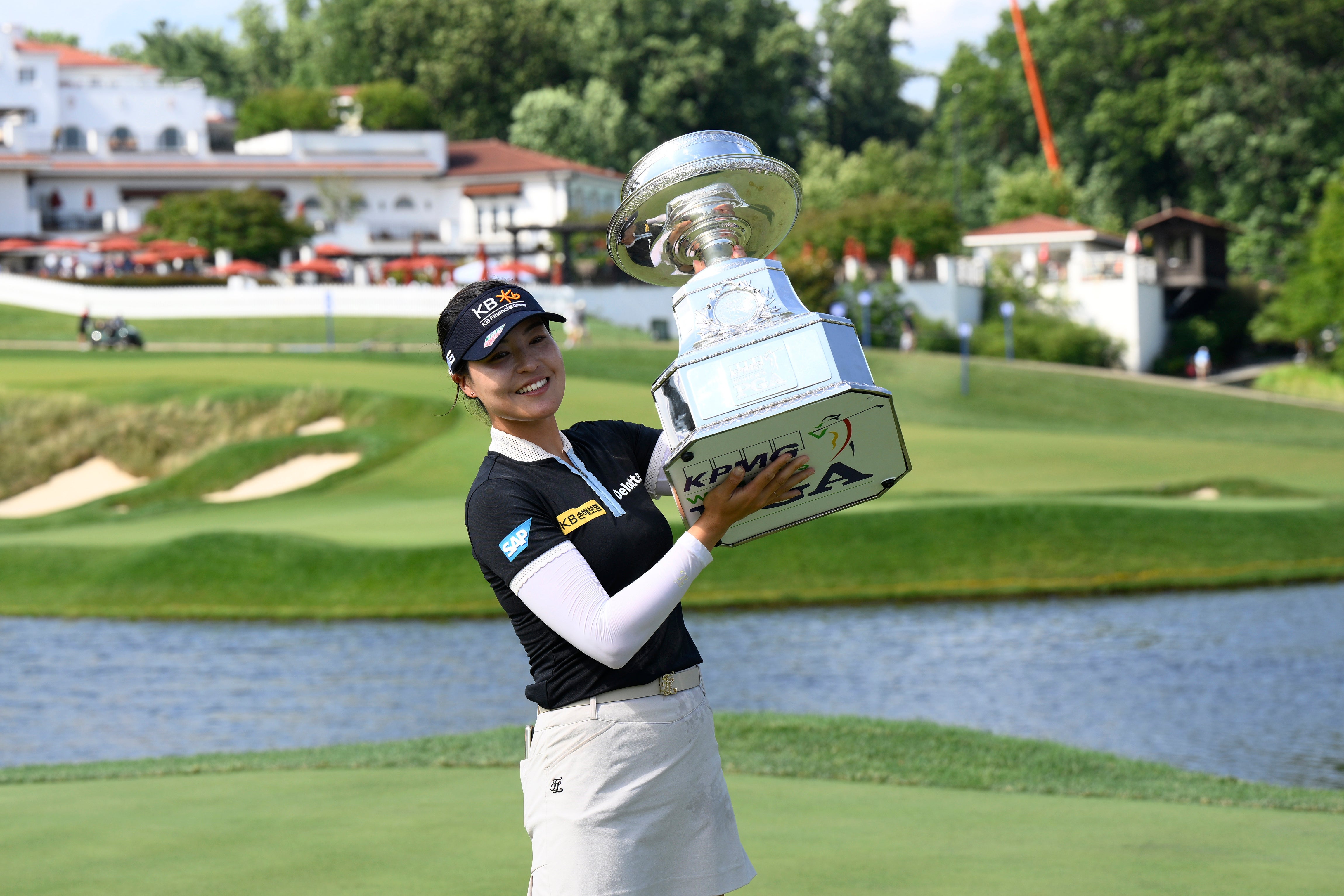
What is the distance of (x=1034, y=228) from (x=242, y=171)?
43.3 metres

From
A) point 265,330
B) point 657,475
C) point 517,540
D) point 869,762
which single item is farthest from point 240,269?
point 517,540

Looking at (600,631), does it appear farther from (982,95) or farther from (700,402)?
(982,95)

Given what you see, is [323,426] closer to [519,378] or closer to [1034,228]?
[519,378]

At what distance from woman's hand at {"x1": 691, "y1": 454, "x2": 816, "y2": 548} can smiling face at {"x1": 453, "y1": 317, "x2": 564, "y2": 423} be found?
53cm

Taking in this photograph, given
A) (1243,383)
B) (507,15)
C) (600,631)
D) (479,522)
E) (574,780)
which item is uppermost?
(507,15)

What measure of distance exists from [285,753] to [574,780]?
286 inches

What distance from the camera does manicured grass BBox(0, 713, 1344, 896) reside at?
5.94 metres

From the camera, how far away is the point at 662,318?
58.5 metres

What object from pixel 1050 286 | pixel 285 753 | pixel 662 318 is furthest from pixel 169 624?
pixel 1050 286

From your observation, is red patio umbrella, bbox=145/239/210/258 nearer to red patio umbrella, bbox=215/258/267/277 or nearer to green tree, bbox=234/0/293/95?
red patio umbrella, bbox=215/258/267/277

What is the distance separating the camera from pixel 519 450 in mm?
3703

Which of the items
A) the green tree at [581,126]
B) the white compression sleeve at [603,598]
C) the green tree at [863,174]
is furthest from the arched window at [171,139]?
the white compression sleeve at [603,598]

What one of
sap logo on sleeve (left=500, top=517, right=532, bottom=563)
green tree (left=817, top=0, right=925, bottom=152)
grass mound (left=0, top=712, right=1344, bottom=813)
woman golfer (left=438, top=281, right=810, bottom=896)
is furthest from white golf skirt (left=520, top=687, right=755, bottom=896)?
green tree (left=817, top=0, right=925, bottom=152)

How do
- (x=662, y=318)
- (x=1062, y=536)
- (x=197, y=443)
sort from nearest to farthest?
(x=1062, y=536) < (x=197, y=443) < (x=662, y=318)
